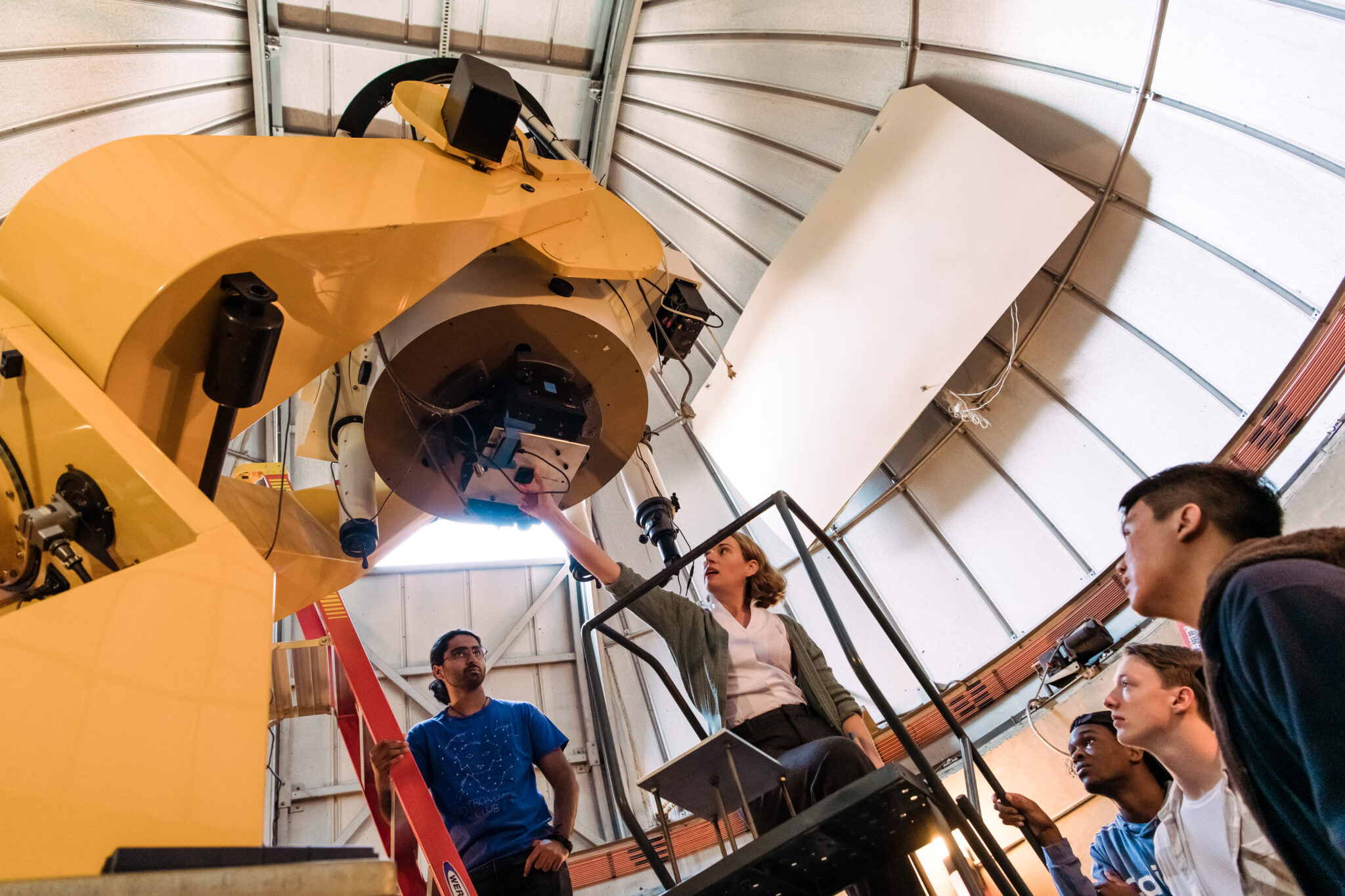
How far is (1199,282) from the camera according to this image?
5.23 m

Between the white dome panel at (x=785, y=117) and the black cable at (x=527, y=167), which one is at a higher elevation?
the white dome panel at (x=785, y=117)

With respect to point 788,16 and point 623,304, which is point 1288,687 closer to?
point 623,304

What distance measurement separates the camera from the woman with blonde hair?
249cm

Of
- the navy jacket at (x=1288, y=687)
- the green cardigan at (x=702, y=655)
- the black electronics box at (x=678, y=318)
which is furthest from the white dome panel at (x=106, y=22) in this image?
the navy jacket at (x=1288, y=687)

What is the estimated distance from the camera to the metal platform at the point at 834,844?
5.83 ft

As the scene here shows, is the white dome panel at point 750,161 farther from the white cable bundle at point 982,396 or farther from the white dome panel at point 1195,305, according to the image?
the white dome panel at point 1195,305

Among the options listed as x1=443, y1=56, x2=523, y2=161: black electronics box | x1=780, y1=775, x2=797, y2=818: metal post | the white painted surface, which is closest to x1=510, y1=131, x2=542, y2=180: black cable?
x1=443, y1=56, x2=523, y2=161: black electronics box

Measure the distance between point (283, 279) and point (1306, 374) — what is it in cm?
567

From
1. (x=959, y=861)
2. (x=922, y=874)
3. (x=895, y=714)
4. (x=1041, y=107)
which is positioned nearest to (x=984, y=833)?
(x=959, y=861)

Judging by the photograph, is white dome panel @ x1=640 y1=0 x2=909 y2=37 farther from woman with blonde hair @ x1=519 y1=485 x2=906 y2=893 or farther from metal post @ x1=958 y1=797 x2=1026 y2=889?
metal post @ x1=958 y1=797 x2=1026 y2=889

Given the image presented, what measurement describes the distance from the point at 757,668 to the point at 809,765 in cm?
53

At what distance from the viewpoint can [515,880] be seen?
134 inches

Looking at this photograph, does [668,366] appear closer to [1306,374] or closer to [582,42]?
[582,42]

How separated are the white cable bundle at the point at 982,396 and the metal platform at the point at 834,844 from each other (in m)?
4.72
